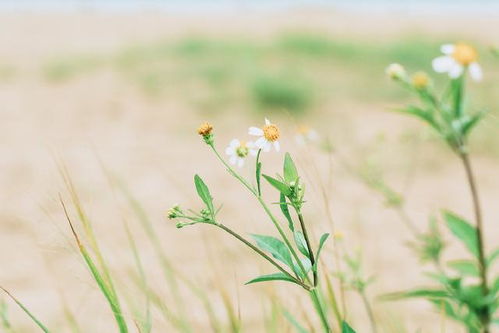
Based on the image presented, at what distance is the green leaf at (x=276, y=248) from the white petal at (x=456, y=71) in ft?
1.14

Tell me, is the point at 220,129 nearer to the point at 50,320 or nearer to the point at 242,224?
the point at 242,224

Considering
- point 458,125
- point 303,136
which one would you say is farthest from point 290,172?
point 303,136

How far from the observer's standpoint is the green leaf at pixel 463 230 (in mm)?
800

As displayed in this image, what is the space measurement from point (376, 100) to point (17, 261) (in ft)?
11.6

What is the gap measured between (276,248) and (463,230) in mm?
272

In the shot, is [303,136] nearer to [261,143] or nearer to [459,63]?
[261,143]

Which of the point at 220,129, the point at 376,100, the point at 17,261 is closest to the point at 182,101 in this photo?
the point at 220,129

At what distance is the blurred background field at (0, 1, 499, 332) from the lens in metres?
2.34

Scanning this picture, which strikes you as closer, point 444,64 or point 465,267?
point 444,64

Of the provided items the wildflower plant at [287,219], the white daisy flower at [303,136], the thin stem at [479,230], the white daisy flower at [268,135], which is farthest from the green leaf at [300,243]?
the white daisy flower at [303,136]

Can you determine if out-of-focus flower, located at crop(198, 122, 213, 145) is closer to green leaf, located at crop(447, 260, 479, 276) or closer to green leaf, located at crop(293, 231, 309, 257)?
green leaf, located at crop(293, 231, 309, 257)

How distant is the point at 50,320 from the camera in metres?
2.24

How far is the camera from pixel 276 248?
892mm

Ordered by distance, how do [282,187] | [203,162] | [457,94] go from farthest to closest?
[203,162], [282,187], [457,94]
